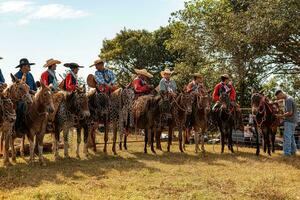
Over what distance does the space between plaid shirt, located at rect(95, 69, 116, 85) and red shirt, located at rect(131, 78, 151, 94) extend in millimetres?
1478

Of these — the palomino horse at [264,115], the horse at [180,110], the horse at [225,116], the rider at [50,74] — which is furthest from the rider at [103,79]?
the palomino horse at [264,115]

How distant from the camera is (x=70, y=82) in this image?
14.0 metres

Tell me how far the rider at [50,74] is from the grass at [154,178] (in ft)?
7.87

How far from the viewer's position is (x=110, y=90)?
15.4 metres

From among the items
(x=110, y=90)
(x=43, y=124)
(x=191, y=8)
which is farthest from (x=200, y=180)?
(x=191, y=8)

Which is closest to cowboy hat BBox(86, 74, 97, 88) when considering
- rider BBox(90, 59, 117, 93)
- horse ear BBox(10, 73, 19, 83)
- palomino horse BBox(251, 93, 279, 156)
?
rider BBox(90, 59, 117, 93)

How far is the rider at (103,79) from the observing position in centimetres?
1501

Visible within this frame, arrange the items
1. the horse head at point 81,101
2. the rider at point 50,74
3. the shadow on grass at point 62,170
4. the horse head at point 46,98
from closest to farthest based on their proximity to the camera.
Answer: the shadow on grass at point 62,170
the horse head at point 46,98
the horse head at point 81,101
the rider at point 50,74

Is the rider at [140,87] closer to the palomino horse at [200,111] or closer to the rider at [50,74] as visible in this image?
the palomino horse at [200,111]

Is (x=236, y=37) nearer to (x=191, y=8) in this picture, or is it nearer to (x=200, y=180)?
(x=191, y=8)

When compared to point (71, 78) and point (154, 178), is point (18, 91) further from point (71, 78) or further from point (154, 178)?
point (154, 178)

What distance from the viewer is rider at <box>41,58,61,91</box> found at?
13672 millimetres

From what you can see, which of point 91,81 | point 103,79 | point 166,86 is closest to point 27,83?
point 91,81

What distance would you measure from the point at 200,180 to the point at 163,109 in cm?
530
